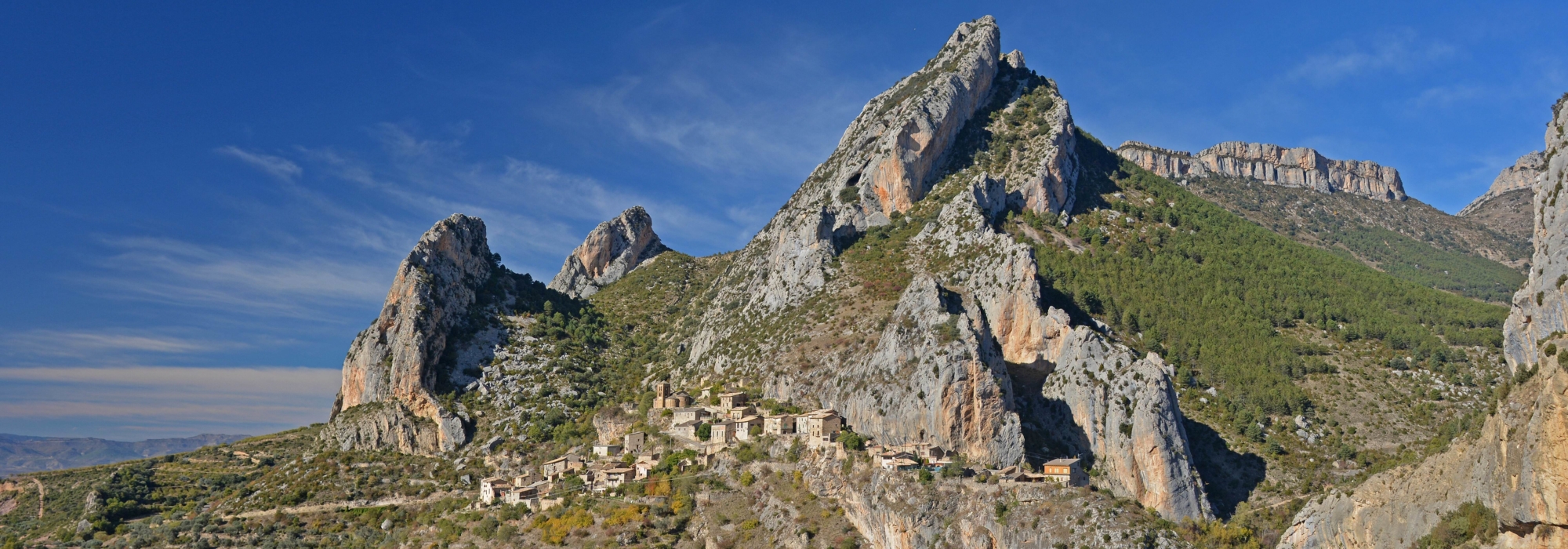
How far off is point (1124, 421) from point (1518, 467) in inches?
1586

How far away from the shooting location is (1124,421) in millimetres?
85312

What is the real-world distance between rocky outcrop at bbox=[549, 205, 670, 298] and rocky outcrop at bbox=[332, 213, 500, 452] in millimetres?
47327

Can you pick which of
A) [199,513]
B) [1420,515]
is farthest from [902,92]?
[1420,515]

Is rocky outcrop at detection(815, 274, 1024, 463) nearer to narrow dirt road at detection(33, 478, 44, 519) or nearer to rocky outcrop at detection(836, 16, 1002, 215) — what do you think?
rocky outcrop at detection(836, 16, 1002, 215)

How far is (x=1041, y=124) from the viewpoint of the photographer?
154875 mm

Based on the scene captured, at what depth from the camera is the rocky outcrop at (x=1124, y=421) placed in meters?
81.2

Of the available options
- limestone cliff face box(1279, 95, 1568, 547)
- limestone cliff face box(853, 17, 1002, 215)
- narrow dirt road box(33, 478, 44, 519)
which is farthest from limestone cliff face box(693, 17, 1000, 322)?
narrow dirt road box(33, 478, 44, 519)

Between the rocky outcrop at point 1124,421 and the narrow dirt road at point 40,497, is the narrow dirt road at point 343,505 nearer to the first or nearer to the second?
the narrow dirt road at point 40,497

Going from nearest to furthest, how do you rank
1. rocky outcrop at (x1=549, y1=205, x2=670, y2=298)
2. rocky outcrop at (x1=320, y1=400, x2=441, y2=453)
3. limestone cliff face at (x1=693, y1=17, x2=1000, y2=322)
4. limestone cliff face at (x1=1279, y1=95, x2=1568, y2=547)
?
limestone cliff face at (x1=1279, y1=95, x2=1568, y2=547), rocky outcrop at (x1=320, y1=400, x2=441, y2=453), limestone cliff face at (x1=693, y1=17, x2=1000, y2=322), rocky outcrop at (x1=549, y1=205, x2=670, y2=298)

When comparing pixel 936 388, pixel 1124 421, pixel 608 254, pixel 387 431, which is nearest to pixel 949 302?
pixel 936 388

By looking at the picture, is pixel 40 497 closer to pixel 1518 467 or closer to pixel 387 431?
pixel 387 431

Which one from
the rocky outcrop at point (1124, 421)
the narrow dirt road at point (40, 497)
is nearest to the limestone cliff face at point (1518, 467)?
the rocky outcrop at point (1124, 421)

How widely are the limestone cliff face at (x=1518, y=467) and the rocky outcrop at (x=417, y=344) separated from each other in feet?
Result: 282

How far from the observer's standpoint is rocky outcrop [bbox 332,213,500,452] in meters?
114
